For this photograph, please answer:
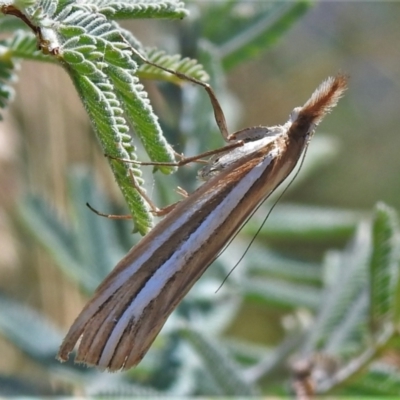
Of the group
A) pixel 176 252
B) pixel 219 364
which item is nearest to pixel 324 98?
pixel 176 252

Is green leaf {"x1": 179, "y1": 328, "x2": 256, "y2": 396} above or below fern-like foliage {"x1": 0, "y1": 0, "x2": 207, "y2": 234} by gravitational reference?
below

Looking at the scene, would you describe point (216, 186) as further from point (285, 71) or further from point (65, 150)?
point (285, 71)

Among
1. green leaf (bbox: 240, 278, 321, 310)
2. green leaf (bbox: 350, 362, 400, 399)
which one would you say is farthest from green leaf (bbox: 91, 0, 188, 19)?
green leaf (bbox: 240, 278, 321, 310)

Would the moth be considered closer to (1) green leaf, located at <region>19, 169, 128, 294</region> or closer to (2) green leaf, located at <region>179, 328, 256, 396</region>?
(2) green leaf, located at <region>179, 328, 256, 396</region>

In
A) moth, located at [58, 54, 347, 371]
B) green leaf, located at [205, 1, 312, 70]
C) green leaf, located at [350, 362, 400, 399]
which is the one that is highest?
green leaf, located at [205, 1, 312, 70]

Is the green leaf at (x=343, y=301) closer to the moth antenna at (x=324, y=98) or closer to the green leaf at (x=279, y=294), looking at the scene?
the green leaf at (x=279, y=294)

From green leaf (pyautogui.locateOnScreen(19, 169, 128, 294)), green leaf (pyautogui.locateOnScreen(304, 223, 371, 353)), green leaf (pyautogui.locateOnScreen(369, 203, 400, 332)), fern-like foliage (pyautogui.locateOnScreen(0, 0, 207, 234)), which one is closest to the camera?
fern-like foliage (pyautogui.locateOnScreen(0, 0, 207, 234))

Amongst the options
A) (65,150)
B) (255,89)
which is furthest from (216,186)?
(255,89)
